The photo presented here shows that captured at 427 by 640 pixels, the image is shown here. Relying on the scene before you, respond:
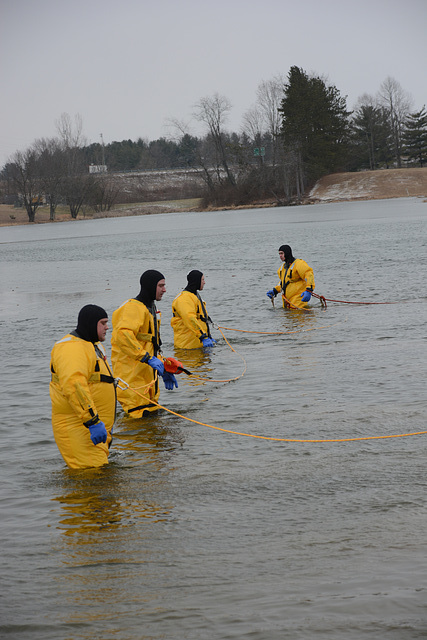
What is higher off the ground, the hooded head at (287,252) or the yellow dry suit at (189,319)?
the hooded head at (287,252)

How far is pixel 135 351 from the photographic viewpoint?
8.02 meters

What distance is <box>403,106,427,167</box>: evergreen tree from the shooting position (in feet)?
343

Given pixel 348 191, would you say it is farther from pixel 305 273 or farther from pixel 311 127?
pixel 305 273

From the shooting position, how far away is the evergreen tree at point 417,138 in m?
104

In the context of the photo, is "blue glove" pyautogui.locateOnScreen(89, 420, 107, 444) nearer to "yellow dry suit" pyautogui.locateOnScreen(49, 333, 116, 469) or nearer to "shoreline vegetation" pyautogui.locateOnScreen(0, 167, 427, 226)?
"yellow dry suit" pyautogui.locateOnScreen(49, 333, 116, 469)

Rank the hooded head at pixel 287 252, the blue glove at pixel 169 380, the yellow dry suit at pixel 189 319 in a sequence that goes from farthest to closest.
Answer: the hooded head at pixel 287 252
the yellow dry suit at pixel 189 319
the blue glove at pixel 169 380

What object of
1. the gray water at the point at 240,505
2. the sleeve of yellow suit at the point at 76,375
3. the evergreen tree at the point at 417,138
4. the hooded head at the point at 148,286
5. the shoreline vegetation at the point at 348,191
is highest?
the evergreen tree at the point at 417,138

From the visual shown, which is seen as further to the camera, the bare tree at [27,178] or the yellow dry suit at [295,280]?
the bare tree at [27,178]

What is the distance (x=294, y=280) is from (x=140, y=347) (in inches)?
311

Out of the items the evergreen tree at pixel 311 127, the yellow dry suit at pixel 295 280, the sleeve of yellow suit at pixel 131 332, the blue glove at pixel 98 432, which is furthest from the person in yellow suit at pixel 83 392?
the evergreen tree at pixel 311 127

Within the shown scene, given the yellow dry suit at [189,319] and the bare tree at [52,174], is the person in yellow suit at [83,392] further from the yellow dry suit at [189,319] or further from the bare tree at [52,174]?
the bare tree at [52,174]

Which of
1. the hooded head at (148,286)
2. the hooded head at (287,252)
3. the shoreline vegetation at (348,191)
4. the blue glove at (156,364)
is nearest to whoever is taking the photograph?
the blue glove at (156,364)

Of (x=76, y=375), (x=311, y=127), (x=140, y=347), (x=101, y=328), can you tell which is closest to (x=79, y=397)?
(x=76, y=375)

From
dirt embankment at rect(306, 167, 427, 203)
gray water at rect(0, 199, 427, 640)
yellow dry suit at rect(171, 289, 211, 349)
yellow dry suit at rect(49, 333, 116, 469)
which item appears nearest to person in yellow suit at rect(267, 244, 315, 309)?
gray water at rect(0, 199, 427, 640)
